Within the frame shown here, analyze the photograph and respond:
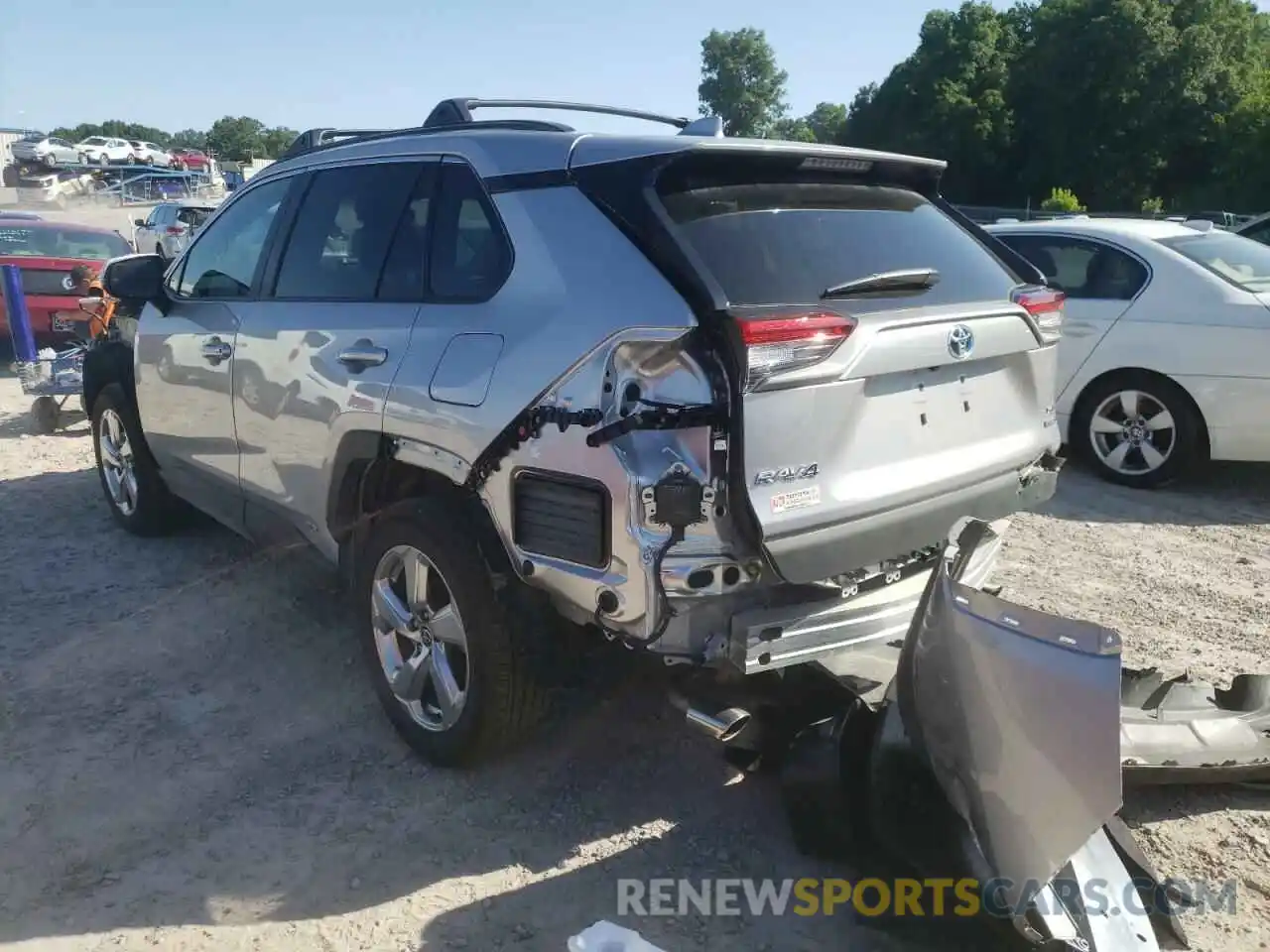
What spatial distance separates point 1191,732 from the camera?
10.7 ft

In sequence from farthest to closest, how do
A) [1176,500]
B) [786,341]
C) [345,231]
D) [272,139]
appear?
[272,139]
[1176,500]
[345,231]
[786,341]

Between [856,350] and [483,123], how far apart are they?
1.53m

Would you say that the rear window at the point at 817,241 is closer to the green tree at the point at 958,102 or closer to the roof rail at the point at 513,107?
the roof rail at the point at 513,107

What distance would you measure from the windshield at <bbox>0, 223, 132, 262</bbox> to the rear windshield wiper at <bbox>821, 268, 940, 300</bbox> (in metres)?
11.0

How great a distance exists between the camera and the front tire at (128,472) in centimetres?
552

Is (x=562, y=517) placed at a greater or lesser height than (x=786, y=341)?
lesser

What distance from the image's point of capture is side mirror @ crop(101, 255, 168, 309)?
15.9ft

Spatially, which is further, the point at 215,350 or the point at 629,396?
the point at 215,350

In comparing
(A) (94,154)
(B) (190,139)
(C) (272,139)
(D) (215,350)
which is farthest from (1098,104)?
(B) (190,139)

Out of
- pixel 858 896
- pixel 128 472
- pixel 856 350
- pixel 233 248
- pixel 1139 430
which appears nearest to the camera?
pixel 856 350

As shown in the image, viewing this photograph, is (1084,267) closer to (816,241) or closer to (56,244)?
(816,241)

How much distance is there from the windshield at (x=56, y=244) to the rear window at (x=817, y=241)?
1077cm

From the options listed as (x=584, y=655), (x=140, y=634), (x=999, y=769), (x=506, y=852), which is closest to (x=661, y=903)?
(x=506, y=852)

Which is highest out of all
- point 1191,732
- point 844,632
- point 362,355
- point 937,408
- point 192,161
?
point 192,161
